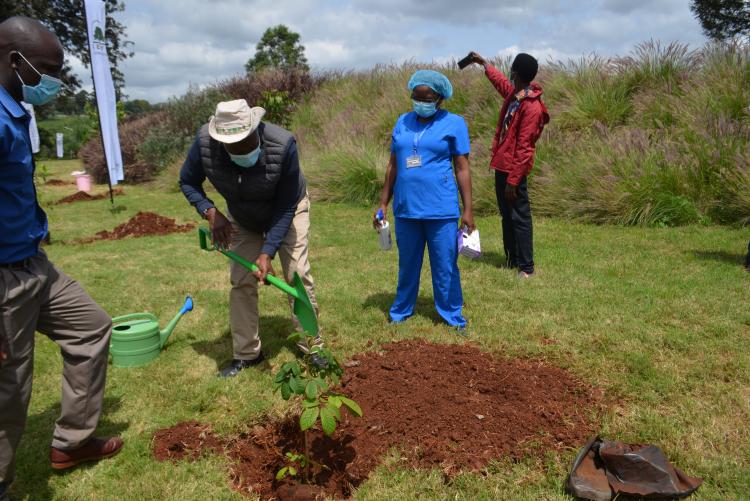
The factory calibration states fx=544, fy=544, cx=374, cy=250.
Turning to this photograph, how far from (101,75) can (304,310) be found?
374 inches

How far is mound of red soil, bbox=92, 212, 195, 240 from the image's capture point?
9.03m

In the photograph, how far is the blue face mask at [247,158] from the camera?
11.0ft

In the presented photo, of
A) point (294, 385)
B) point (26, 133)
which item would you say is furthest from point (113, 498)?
point (26, 133)

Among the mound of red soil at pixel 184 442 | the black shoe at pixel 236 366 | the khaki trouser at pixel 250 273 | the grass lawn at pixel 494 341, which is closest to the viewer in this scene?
the grass lawn at pixel 494 341

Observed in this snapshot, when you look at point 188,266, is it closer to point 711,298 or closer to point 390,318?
point 390,318

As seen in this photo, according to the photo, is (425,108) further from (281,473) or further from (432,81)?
(281,473)

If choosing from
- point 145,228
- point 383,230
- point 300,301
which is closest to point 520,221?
point 383,230

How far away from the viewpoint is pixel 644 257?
251 inches

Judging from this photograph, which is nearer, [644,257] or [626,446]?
[626,446]

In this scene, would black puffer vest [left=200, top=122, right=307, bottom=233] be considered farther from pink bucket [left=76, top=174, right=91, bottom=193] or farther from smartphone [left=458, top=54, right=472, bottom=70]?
pink bucket [left=76, top=174, right=91, bottom=193]

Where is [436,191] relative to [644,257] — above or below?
above

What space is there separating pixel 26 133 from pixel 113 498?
1857 millimetres

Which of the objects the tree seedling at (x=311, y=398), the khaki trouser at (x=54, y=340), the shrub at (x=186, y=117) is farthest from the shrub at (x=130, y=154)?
the tree seedling at (x=311, y=398)

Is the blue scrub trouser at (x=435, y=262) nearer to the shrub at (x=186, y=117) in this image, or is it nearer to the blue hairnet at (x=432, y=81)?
the blue hairnet at (x=432, y=81)
